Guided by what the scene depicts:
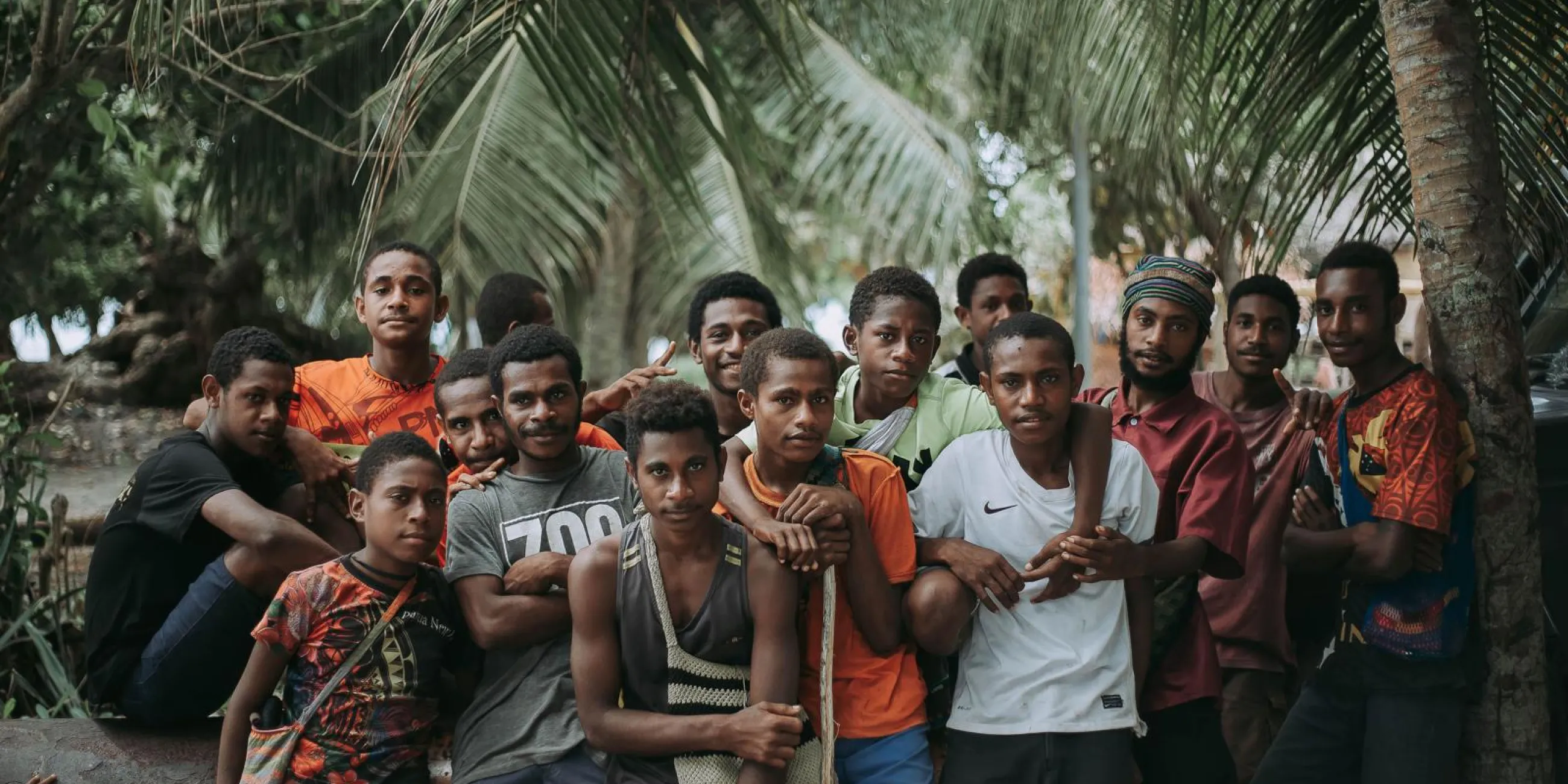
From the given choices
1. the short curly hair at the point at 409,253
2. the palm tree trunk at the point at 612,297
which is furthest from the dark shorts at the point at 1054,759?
the palm tree trunk at the point at 612,297

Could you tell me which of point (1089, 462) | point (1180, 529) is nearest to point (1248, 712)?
point (1180, 529)

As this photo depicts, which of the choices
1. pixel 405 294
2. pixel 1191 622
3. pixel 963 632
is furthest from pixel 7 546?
pixel 1191 622

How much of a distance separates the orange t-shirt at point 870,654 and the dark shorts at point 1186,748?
643 millimetres

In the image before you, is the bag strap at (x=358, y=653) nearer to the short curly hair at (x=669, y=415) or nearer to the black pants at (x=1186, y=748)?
the short curly hair at (x=669, y=415)

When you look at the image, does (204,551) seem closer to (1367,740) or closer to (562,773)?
(562,773)

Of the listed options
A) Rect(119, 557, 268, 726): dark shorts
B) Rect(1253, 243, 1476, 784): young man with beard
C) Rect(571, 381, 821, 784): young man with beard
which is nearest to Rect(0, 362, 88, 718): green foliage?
Rect(119, 557, 268, 726): dark shorts

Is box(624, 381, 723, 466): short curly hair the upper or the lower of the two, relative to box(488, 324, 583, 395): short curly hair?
lower

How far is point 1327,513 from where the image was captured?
3.98 meters

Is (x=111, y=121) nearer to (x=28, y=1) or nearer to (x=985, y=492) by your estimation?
(x=28, y=1)

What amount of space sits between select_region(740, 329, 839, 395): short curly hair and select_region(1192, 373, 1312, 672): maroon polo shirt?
4.24 ft

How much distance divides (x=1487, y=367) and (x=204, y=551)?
353cm

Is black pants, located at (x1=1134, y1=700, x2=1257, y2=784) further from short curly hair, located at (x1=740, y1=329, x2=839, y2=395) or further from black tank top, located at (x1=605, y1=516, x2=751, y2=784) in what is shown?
short curly hair, located at (x1=740, y1=329, x2=839, y2=395)

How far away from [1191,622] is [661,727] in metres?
1.46

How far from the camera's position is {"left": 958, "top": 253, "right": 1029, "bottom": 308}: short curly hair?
17.7ft
